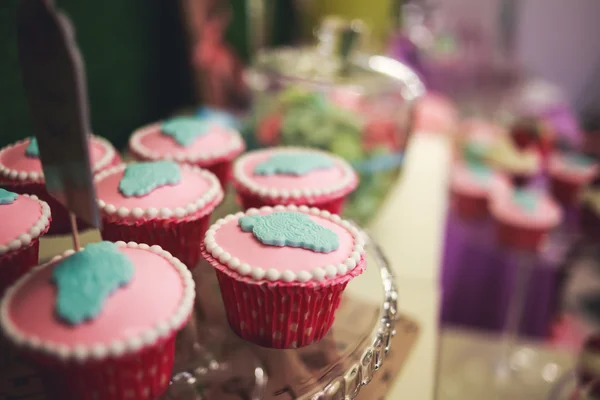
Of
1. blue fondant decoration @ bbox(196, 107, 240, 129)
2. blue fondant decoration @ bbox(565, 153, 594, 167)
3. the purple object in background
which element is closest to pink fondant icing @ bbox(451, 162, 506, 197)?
the purple object in background

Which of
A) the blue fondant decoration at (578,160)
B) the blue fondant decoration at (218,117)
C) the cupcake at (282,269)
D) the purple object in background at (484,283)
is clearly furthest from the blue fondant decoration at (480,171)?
the cupcake at (282,269)

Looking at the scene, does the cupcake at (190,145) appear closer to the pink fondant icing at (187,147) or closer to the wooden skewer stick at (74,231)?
the pink fondant icing at (187,147)

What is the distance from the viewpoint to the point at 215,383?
0.69 metres

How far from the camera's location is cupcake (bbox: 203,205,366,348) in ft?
2.09

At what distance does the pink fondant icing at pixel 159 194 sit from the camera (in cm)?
72

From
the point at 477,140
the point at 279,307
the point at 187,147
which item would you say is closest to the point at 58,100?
the point at 279,307

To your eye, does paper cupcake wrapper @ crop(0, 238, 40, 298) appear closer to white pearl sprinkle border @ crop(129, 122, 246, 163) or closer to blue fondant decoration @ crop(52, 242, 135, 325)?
blue fondant decoration @ crop(52, 242, 135, 325)

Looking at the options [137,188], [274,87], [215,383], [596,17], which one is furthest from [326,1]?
[596,17]

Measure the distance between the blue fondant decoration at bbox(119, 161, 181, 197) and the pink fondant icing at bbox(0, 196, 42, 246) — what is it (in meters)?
0.12

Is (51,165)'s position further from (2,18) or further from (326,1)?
(326,1)

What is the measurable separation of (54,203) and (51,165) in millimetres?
199

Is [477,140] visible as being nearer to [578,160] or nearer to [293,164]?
[578,160]

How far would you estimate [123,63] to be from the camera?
1475 millimetres

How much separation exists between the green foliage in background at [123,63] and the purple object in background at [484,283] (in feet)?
3.82
